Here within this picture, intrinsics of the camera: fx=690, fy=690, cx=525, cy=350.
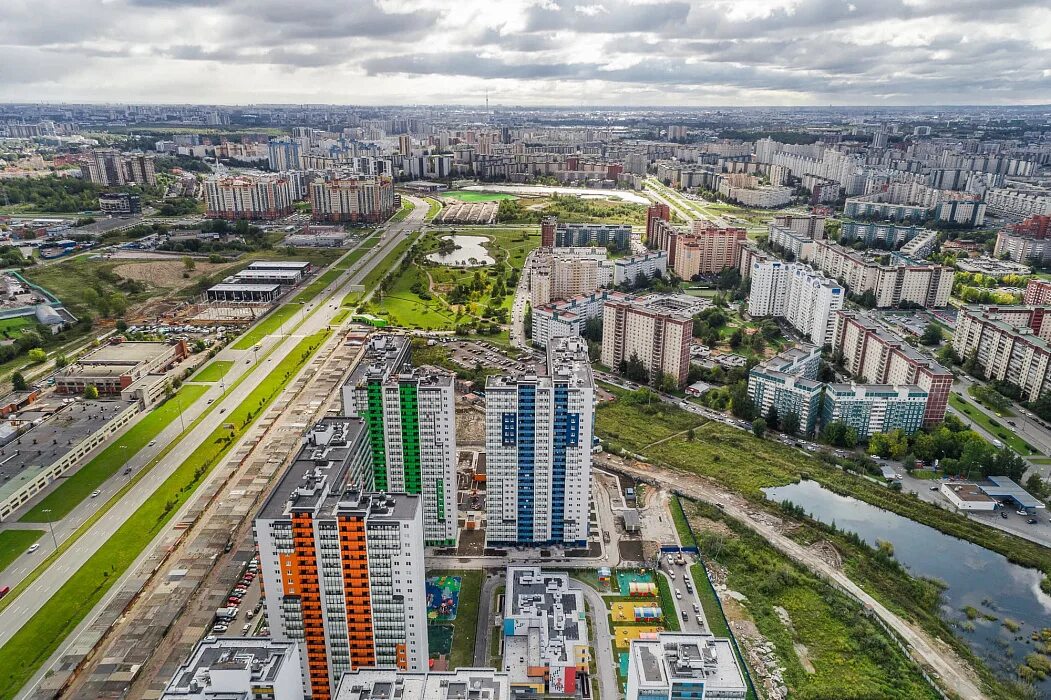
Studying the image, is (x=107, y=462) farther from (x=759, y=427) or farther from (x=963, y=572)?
(x=963, y=572)

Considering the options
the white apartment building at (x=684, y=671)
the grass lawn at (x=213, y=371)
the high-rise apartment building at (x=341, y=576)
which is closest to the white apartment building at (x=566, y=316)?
the grass lawn at (x=213, y=371)

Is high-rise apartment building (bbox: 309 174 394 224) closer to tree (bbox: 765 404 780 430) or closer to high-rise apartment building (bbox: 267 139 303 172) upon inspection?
high-rise apartment building (bbox: 267 139 303 172)

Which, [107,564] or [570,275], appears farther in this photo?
[570,275]

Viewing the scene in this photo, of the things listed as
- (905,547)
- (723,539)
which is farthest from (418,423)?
(905,547)

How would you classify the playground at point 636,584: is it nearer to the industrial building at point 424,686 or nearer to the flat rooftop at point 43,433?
the industrial building at point 424,686

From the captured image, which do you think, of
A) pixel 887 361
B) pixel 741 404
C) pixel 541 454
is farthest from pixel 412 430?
pixel 887 361

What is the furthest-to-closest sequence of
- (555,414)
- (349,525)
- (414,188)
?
(414,188) < (555,414) < (349,525)

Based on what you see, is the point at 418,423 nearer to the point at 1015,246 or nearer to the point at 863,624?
the point at 863,624
